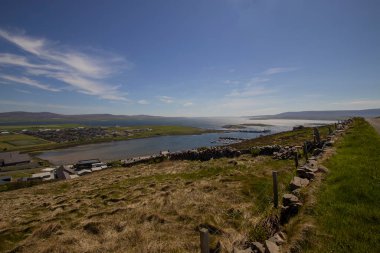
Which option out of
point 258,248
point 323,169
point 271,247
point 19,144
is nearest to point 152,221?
point 258,248

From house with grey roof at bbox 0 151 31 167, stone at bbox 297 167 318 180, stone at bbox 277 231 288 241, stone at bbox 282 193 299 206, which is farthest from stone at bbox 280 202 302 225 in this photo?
house with grey roof at bbox 0 151 31 167

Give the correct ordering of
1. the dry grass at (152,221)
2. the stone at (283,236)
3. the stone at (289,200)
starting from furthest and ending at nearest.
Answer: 1. the dry grass at (152,221)
2. the stone at (289,200)
3. the stone at (283,236)

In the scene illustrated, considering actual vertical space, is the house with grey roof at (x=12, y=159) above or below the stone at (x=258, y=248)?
below

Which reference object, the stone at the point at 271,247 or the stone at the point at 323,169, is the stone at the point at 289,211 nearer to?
the stone at the point at 271,247

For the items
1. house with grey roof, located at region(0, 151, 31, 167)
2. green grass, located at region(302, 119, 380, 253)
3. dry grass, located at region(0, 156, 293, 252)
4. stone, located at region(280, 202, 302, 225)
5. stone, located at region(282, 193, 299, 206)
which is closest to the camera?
green grass, located at region(302, 119, 380, 253)

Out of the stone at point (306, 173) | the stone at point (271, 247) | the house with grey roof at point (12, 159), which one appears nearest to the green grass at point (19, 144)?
the house with grey roof at point (12, 159)

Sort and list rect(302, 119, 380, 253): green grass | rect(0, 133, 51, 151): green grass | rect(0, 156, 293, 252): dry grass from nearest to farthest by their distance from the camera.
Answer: rect(302, 119, 380, 253): green grass → rect(0, 156, 293, 252): dry grass → rect(0, 133, 51, 151): green grass

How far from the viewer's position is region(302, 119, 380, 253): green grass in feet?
21.4

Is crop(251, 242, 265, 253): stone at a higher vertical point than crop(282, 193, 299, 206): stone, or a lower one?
lower

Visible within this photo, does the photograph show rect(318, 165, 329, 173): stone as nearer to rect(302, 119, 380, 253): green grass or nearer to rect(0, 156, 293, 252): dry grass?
rect(302, 119, 380, 253): green grass

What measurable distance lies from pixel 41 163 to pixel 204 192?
306 feet

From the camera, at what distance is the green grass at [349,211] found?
6527mm

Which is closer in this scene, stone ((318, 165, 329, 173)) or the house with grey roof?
stone ((318, 165, 329, 173))

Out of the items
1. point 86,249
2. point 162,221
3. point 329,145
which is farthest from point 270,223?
point 329,145
